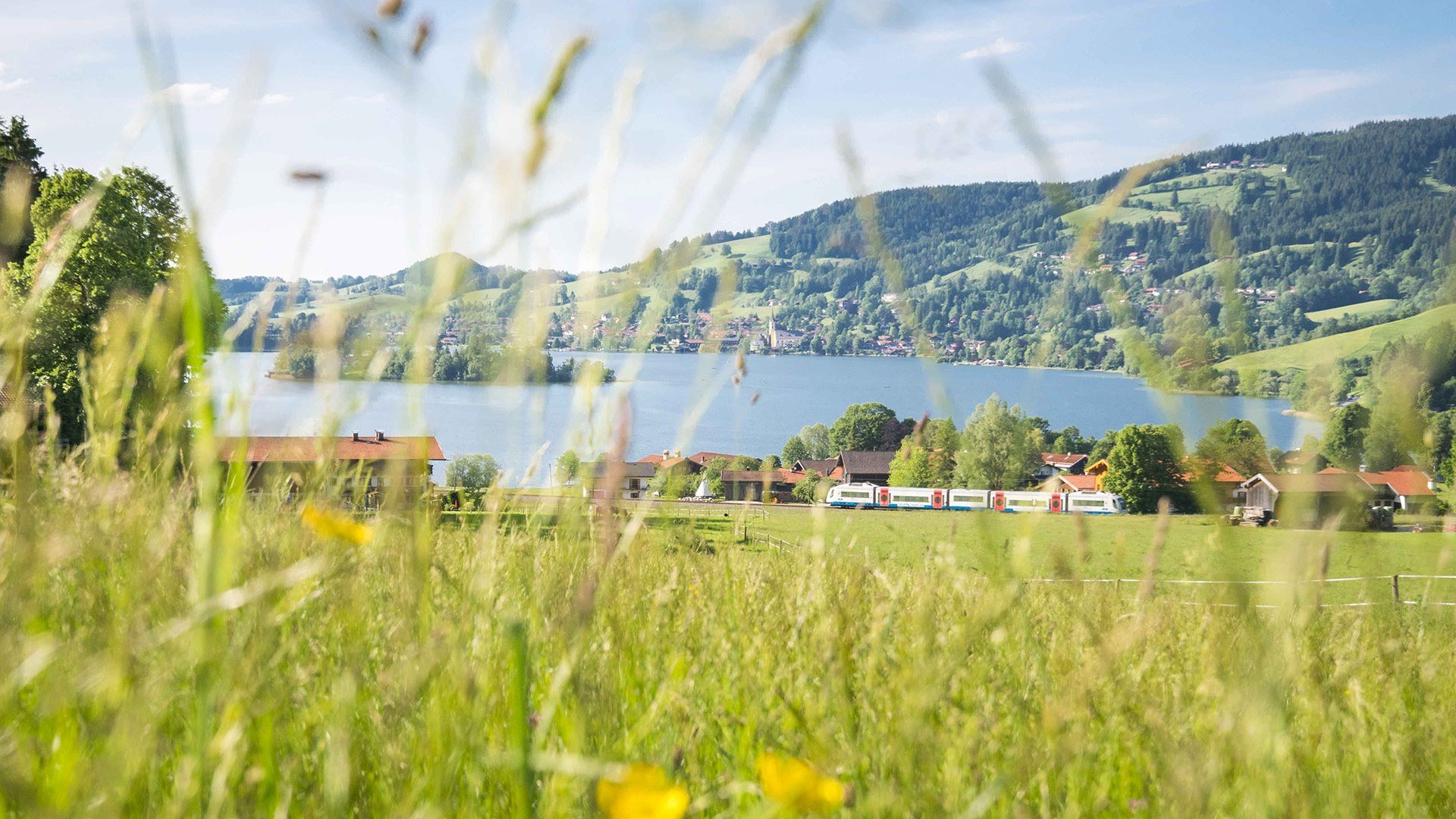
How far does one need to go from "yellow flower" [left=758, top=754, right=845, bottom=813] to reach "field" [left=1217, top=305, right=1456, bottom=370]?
72 cm

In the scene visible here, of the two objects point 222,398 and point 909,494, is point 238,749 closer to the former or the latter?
point 222,398

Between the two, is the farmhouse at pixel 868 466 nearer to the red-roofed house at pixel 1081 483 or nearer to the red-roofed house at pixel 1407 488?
the red-roofed house at pixel 1081 483

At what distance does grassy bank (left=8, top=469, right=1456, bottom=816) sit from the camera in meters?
0.76

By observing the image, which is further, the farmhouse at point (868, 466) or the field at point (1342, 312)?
the farmhouse at point (868, 466)

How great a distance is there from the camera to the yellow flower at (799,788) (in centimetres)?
56

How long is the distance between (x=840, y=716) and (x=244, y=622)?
684 mm

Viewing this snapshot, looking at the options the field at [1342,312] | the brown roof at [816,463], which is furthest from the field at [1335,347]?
the brown roof at [816,463]

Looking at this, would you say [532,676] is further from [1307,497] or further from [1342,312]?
[1342,312]

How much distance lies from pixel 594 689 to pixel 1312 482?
A: 0.86 metres

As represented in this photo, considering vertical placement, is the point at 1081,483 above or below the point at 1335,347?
below

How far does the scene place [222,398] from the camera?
0.79 meters

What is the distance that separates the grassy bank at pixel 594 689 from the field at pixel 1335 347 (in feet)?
0.75

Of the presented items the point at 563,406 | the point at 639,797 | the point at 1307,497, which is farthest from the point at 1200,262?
the point at 639,797

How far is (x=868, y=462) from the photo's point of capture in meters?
92.9
